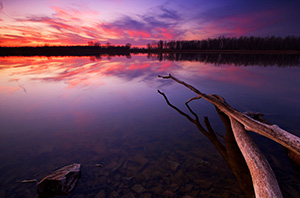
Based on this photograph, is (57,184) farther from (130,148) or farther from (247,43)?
(247,43)

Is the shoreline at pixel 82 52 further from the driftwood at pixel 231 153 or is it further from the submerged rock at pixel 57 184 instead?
the submerged rock at pixel 57 184

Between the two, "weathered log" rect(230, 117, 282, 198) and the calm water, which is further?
the calm water

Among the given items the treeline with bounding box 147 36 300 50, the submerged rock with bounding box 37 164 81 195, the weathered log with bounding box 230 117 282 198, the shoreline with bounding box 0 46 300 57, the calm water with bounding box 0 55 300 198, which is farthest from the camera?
the treeline with bounding box 147 36 300 50

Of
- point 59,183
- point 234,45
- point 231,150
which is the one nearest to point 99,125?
point 59,183

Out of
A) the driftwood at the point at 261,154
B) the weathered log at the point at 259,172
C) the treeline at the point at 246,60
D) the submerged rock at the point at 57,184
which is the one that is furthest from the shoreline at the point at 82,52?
the weathered log at the point at 259,172

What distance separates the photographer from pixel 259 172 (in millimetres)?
2184

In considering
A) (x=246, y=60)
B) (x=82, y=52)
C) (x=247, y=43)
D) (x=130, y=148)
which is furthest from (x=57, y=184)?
(x=247, y=43)

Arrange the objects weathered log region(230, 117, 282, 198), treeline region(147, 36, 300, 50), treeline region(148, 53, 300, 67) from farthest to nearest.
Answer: treeline region(147, 36, 300, 50) < treeline region(148, 53, 300, 67) < weathered log region(230, 117, 282, 198)

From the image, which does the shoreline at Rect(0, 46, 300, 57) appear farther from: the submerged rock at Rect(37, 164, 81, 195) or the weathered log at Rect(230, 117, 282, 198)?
the weathered log at Rect(230, 117, 282, 198)

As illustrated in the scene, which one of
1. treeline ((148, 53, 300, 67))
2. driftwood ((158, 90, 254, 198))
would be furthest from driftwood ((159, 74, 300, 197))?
treeline ((148, 53, 300, 67))

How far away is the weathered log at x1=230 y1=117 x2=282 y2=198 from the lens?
190cm

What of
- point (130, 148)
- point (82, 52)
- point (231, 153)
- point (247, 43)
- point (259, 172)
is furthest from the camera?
point (247, 43)

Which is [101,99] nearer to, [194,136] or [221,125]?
[194,136]

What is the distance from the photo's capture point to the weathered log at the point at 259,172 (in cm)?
190
